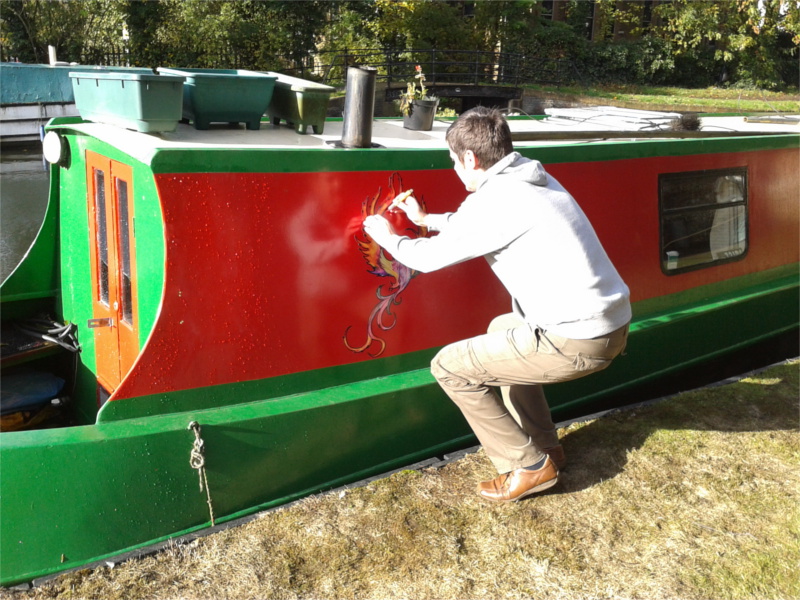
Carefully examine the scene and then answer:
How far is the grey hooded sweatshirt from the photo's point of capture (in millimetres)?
3002

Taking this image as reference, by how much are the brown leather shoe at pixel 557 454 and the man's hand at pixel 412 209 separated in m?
1.26

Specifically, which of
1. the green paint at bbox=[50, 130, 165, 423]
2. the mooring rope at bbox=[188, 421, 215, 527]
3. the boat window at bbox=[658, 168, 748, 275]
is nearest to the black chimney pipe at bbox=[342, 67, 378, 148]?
the green paint at bbox=[50, 130, 165, 423]

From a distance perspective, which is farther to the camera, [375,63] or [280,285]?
[375,63]

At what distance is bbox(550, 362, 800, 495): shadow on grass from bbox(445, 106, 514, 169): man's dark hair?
1.62 meters

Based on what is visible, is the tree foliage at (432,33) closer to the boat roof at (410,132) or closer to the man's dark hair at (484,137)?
the boat roof at (410,132)

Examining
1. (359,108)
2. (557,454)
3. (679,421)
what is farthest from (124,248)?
(679,421)

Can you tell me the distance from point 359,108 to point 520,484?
1816 millimetres

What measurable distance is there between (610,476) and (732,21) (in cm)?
2509

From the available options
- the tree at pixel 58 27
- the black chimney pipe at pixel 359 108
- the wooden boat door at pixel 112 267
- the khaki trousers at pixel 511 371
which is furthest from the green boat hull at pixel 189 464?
the tree at pixel 58 27

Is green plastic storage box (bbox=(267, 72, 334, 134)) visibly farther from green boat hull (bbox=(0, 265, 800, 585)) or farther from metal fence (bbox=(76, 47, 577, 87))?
metal fence (bbox=(76, 47, 577, 87))

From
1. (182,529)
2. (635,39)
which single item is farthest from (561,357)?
(635,39)

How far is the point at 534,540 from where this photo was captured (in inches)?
132

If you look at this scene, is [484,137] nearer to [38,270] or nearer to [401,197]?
[401,197]

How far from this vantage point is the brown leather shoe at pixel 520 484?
11.6 ft
